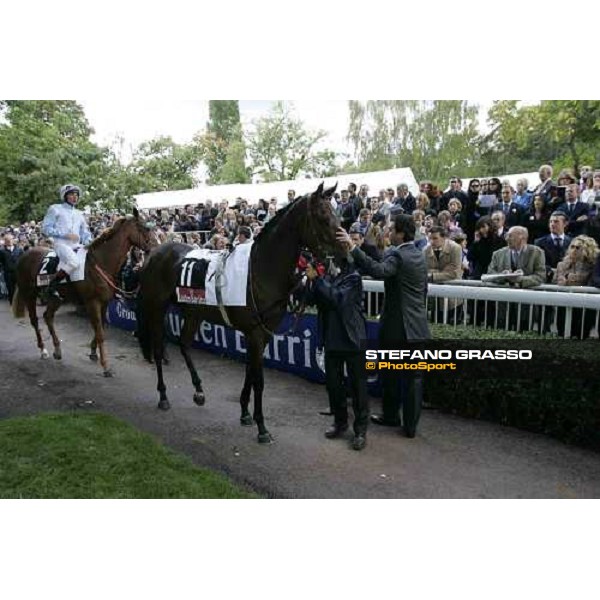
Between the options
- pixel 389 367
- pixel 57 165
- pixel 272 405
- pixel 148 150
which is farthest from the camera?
pixel 148 150

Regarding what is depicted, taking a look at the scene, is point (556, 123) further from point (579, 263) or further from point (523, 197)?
point (579, 263)

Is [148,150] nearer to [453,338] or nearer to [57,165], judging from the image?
[57,165]

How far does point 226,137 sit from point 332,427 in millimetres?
36979

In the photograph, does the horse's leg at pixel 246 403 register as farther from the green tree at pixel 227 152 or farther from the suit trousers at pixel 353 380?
the green tree at pixel 227 152

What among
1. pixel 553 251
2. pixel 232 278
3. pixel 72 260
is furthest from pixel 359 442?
pixel 72 260

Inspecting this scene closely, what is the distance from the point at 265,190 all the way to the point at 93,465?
634 inches

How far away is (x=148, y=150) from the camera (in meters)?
15.7


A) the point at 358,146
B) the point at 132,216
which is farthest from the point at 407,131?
the point at 132,216

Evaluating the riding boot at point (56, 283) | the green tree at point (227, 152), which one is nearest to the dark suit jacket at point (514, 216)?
the riding boot at point (56, 283)

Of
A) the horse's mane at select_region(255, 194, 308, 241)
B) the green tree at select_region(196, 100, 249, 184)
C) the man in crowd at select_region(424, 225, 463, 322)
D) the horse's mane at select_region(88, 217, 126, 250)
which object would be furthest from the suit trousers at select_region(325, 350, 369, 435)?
the green tree at select_region(196, 100, 249, 184)

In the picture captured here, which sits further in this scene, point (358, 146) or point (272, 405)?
point (358, 146)

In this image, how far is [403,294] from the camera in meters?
4.64

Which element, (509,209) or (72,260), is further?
(509,209)

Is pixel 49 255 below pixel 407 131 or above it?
below
